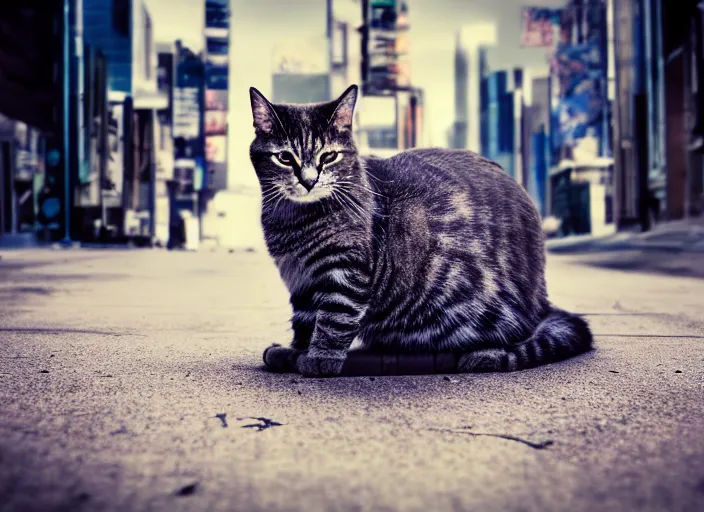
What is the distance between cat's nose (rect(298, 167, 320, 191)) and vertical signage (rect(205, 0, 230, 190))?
30.2 meters

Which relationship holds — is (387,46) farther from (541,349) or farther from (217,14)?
(541,349)

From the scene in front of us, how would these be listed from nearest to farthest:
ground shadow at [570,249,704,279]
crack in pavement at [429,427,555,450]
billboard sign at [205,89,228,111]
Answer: crack in pavement at [429,427,555,450] < ground shadow at [570,249,704,279] < billboard sign at [205,89,228,111]

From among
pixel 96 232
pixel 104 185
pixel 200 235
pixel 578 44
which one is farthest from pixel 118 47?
pixel 578 44

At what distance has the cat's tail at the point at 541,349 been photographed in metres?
1.61

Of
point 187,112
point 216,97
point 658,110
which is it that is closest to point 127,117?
point 187,112

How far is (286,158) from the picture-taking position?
1.69 metres

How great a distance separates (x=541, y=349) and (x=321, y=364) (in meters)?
0.62

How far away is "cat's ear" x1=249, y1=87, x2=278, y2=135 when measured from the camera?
1709 millimetres

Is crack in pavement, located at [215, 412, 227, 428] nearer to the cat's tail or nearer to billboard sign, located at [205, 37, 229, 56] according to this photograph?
the cat's tail

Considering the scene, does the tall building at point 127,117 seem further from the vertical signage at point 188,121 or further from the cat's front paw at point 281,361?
the cat's front paw at point 281,361

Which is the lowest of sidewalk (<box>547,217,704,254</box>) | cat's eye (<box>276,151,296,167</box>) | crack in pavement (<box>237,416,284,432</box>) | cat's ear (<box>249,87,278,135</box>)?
crack in pavement (<box>237,416,284,432</box>)

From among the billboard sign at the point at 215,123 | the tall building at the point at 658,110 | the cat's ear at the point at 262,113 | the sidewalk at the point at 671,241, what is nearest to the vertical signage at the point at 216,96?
the billboard sign at the point at 215,123

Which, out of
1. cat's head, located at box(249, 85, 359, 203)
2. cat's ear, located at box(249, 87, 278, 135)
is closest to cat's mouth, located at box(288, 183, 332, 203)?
cat's head, located at box(249, 85, 359, 203)

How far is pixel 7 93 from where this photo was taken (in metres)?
14.1
